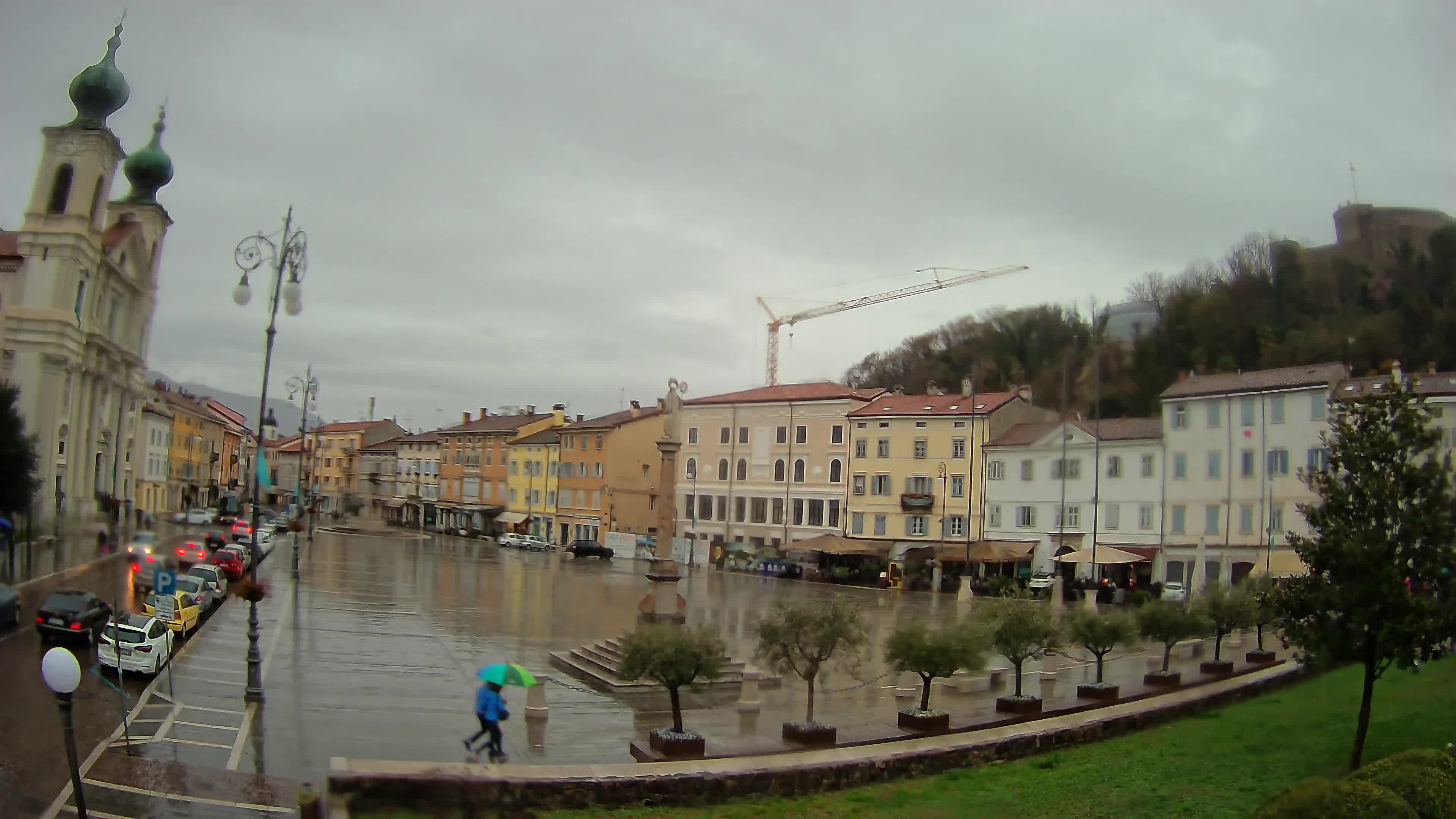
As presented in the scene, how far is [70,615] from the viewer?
20703mm

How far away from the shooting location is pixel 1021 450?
5534 cm

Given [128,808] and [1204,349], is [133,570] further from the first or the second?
[1204,349]

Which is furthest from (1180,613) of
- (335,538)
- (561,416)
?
(561,416)

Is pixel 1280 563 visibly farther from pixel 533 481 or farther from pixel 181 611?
pixel 533 481

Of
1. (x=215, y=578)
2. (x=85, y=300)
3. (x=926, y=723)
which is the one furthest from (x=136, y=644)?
(x=926, y=723)

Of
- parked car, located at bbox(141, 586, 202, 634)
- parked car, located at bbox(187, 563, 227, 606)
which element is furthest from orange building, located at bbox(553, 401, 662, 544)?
parked car, located at bbox(141, 586, 202, 634)

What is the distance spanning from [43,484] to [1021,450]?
4840 cm

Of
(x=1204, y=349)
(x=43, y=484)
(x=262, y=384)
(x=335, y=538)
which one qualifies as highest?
(x=1204, y=349)

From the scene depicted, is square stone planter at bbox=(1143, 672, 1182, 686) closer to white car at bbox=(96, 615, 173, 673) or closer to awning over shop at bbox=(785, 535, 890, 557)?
white car at bbox=(96, 615, 173, 673)

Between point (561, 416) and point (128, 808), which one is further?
point (561, 416)

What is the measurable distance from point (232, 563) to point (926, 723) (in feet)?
91.4

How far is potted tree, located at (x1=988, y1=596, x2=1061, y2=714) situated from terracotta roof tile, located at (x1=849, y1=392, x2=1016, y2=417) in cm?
3848

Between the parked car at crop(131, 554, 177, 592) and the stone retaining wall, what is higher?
the parked car at crop(131, 554, 177, 592)

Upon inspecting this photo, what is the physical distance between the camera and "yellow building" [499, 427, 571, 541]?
8281 cm
